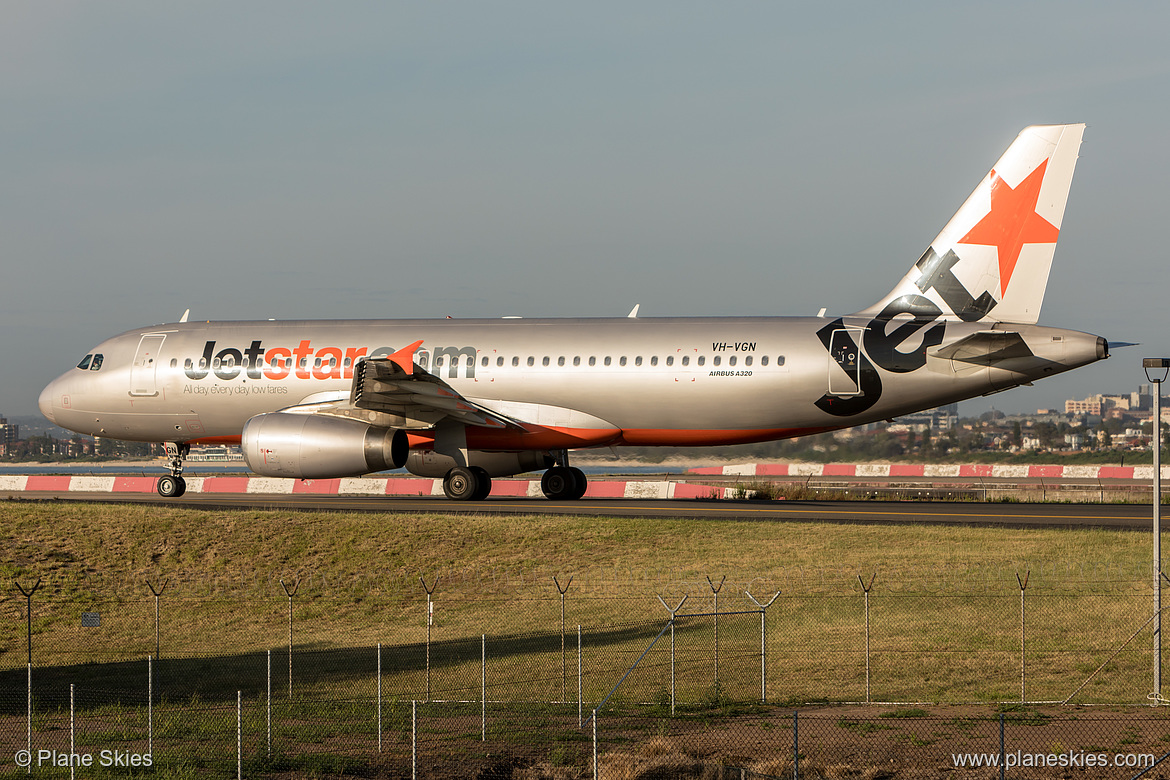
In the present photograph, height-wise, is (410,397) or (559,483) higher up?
(410,397)

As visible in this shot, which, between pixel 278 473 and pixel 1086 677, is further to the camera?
pixel 278 473

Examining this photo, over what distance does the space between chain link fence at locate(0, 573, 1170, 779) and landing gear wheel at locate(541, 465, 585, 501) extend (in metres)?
10.8

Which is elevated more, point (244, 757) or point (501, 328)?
point (501, 328)

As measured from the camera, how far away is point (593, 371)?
1254 inches

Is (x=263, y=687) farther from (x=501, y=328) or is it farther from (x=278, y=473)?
(x=501, y=328)

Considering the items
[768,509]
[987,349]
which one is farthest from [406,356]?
[987,349]

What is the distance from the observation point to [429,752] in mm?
13750

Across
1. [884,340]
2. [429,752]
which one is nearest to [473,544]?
[884,340]

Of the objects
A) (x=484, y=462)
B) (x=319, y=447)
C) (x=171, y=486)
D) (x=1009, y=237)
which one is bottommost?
(x=171, y=486)

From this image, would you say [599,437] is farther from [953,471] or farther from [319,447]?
[953,471]

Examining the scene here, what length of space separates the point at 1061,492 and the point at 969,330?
14.4 meters

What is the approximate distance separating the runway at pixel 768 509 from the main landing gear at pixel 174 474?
387mm

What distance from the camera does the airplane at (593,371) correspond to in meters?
29.1

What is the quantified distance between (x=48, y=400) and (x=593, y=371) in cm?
1805
